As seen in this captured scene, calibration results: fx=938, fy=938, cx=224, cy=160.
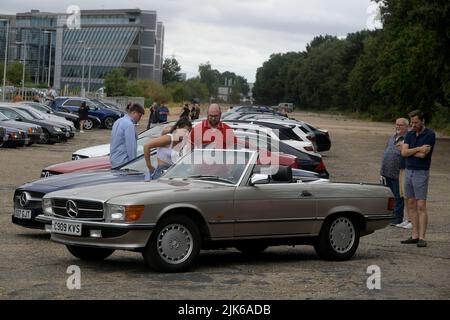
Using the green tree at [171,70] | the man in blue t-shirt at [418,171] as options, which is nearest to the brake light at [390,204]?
the man in blue t-shirt at [418,171]

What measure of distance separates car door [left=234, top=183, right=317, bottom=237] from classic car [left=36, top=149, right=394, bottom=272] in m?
0.01

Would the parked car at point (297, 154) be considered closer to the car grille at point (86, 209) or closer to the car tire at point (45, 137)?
the car grille at point (86, 209)

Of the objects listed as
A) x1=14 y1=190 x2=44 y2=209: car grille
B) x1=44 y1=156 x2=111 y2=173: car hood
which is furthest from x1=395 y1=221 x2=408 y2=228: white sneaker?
x1=14 y1=190 x2=44 y2=209: car grille

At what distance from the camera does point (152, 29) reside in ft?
500

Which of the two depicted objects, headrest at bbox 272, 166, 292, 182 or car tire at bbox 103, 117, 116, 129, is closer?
headrest at bbox 272, 166, 292, 182

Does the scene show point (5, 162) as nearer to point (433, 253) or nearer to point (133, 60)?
point (433, 253)

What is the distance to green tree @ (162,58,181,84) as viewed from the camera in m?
181

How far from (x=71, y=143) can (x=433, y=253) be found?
1161 inches

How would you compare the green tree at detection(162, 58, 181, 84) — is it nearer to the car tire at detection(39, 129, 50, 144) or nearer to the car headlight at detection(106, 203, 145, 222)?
the car tire at detection(39, 129, 50, 144)

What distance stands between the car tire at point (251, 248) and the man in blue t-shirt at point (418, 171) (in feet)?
8.68

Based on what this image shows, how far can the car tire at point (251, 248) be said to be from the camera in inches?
418

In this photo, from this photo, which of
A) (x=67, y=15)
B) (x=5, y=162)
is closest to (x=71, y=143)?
(x=5, y=162)

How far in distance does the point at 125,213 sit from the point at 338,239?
302cm

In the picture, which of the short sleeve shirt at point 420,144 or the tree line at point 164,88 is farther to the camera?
the tree line at point 164,88
